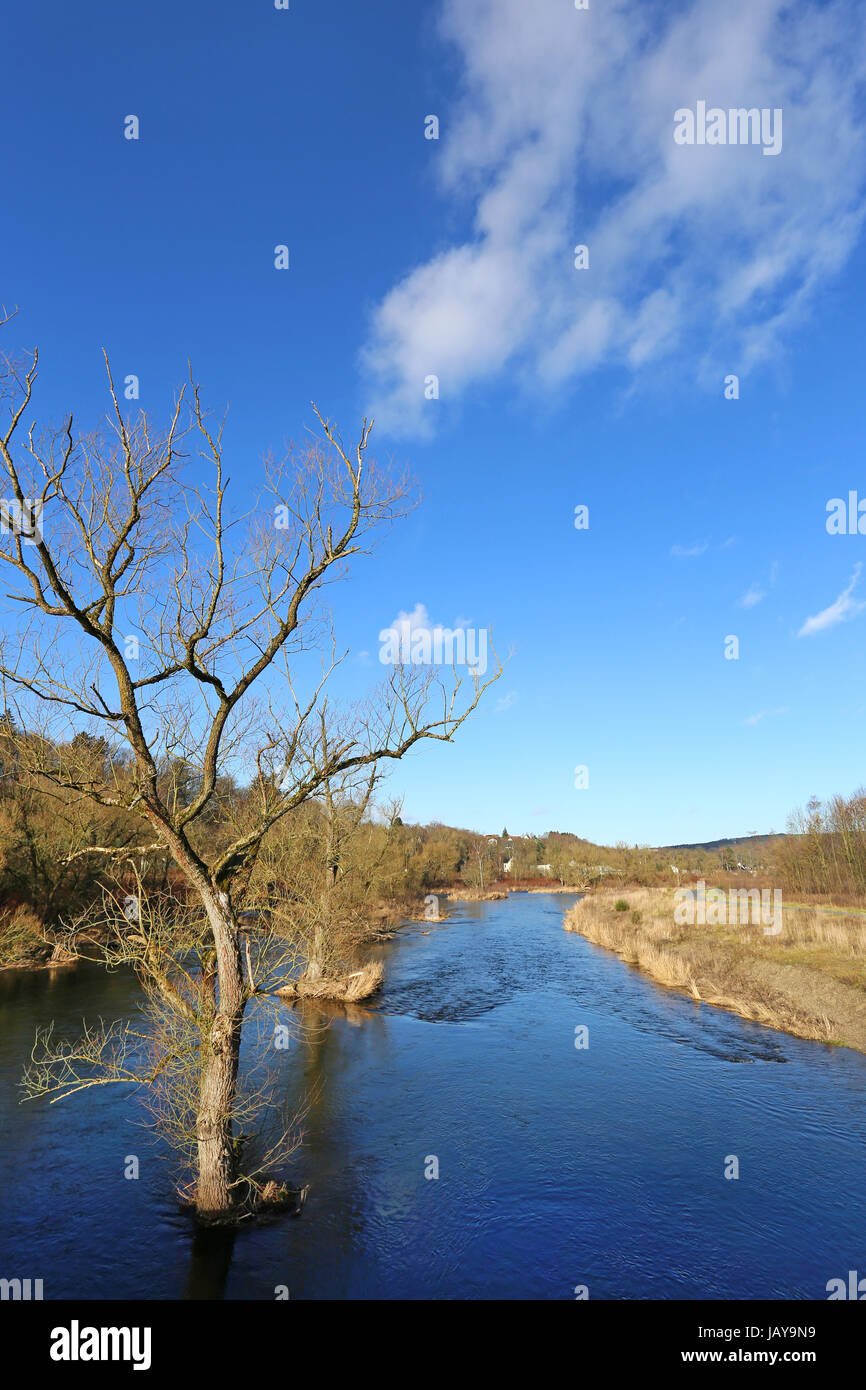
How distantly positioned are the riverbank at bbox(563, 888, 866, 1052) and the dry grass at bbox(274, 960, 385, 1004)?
13531 mm

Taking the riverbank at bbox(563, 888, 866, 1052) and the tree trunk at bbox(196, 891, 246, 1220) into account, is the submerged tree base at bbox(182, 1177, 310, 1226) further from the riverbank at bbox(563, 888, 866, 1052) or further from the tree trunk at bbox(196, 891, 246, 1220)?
the riverbank at bbox(563, 888, 866, 1052)

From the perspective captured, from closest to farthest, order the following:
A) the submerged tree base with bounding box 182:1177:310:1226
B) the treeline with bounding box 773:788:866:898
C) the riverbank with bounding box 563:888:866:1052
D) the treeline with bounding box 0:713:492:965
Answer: the submerged tree base with bounding box 182:1177:310:1226, the treeline with bounding box 0:713:492:965, the riverbank with bounding box 563:888:866:1052, the treeline with bounding box 773:788:866:898

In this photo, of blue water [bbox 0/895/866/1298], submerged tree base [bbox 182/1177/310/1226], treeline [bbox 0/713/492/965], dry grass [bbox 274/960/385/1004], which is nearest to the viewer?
blue water [bbox 0/895/866/1298]

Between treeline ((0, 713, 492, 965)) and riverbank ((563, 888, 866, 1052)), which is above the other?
treeline ((0, 713, 492, 965))

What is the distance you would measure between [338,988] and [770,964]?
18477 mm

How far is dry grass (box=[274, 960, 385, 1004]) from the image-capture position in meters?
25.8

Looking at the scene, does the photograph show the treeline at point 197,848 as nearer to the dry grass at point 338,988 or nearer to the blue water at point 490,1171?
the dry grass at point 338,988

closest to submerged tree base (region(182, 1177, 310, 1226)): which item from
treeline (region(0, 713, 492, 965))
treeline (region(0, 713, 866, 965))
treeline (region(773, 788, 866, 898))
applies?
treeline (region(0, 713, 866, 965))

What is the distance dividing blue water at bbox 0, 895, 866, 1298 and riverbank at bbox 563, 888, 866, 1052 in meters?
1.74

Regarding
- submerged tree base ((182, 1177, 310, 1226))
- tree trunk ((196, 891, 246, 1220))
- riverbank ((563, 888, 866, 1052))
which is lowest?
riverbank ((563, 888, 866, 1052))

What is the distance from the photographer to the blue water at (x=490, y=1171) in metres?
9.70

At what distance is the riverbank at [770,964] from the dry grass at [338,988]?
44.4ft

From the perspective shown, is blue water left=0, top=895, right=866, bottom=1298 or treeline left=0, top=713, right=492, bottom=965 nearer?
blue water left=0, top=895, right=866, bottom=1298

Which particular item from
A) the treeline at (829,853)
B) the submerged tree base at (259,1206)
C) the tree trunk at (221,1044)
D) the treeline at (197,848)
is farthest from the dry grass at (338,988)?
the treeline at (829,853)
